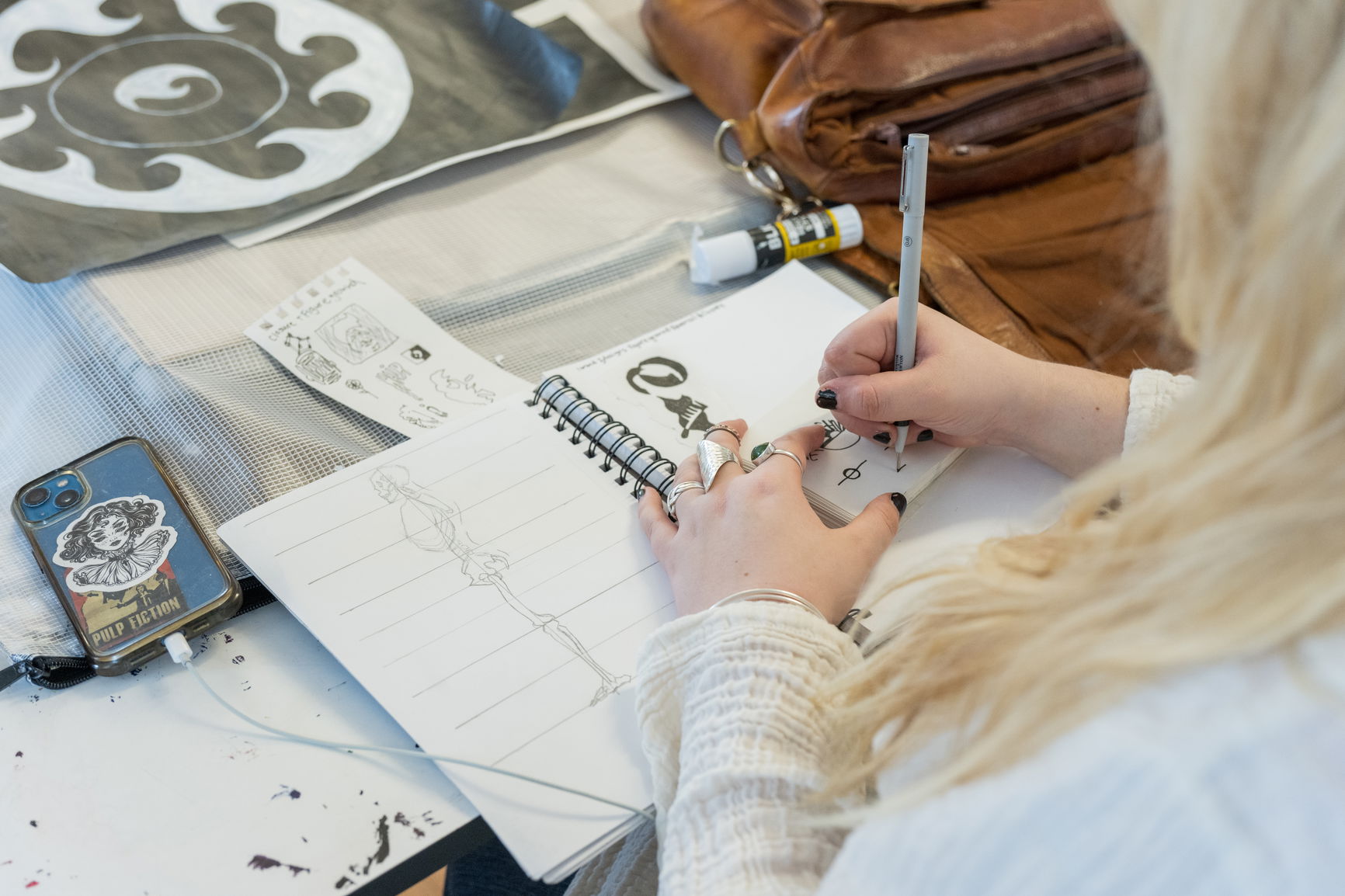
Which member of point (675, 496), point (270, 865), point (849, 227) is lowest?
point (270, 865)

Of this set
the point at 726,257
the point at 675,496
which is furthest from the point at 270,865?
the point at 726,257

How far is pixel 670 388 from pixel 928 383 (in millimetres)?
191

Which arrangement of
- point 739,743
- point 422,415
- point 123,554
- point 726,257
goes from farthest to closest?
1. point 726,257
2. point 422,415
3. point 123,554
4. point 739,743

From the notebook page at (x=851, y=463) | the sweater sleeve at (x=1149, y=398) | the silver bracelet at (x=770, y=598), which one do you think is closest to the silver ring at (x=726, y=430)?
the notebook page at (x=851, y=463)

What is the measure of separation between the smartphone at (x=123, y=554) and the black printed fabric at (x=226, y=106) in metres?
0.24

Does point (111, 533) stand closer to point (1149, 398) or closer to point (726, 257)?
point (726, 257)

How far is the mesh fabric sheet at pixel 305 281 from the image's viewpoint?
0.64m

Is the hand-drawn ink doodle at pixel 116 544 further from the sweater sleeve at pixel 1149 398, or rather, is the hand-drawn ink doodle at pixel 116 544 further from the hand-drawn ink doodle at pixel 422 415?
the sweater sleeve at pixel 1149 398

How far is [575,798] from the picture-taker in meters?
0.48

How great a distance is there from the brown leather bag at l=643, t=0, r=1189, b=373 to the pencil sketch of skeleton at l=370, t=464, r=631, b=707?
410 mm

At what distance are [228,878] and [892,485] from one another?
425 millimetres

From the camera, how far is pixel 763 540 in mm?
542

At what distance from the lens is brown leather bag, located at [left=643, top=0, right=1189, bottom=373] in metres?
0.78

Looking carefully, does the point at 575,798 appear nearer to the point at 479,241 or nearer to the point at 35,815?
the point at 35,815
